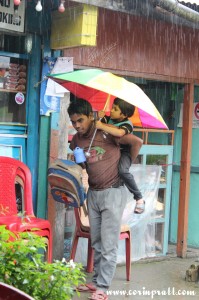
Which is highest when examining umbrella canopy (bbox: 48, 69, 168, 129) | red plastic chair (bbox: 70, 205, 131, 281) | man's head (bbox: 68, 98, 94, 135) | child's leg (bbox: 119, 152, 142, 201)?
umbrella canopy (bbox: 48, 69, 168, 129)

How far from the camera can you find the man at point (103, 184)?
618cm

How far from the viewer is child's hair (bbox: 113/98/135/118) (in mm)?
6182

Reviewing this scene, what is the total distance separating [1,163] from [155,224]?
9.96 feet

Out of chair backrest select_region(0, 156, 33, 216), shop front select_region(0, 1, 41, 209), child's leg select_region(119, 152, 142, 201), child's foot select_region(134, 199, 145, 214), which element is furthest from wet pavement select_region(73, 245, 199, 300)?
shop front select_region(0, 1, 41, 209)

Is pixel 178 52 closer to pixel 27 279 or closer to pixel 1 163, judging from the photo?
pixel 1 163

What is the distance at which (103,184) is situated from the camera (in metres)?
6.21

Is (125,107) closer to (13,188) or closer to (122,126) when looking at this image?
(122,126)

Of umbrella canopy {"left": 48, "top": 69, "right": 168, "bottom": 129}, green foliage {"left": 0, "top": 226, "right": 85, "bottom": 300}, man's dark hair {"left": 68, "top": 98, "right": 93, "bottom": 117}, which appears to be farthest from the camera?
man's dark hair {"left": 68, "top": 98, "right": 93, "bottom": 117}

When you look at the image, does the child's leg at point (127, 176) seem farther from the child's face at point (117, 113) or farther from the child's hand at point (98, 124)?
the child's hand at point (98, 124)

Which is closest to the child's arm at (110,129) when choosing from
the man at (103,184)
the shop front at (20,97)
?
the man at (103,184)

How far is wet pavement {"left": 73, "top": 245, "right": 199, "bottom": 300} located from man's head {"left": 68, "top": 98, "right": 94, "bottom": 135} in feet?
6.22

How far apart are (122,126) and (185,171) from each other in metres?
3.07

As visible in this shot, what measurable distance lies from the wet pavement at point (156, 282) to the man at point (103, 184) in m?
0.55

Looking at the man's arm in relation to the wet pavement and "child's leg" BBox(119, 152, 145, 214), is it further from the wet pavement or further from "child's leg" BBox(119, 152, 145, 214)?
the wet pavement
